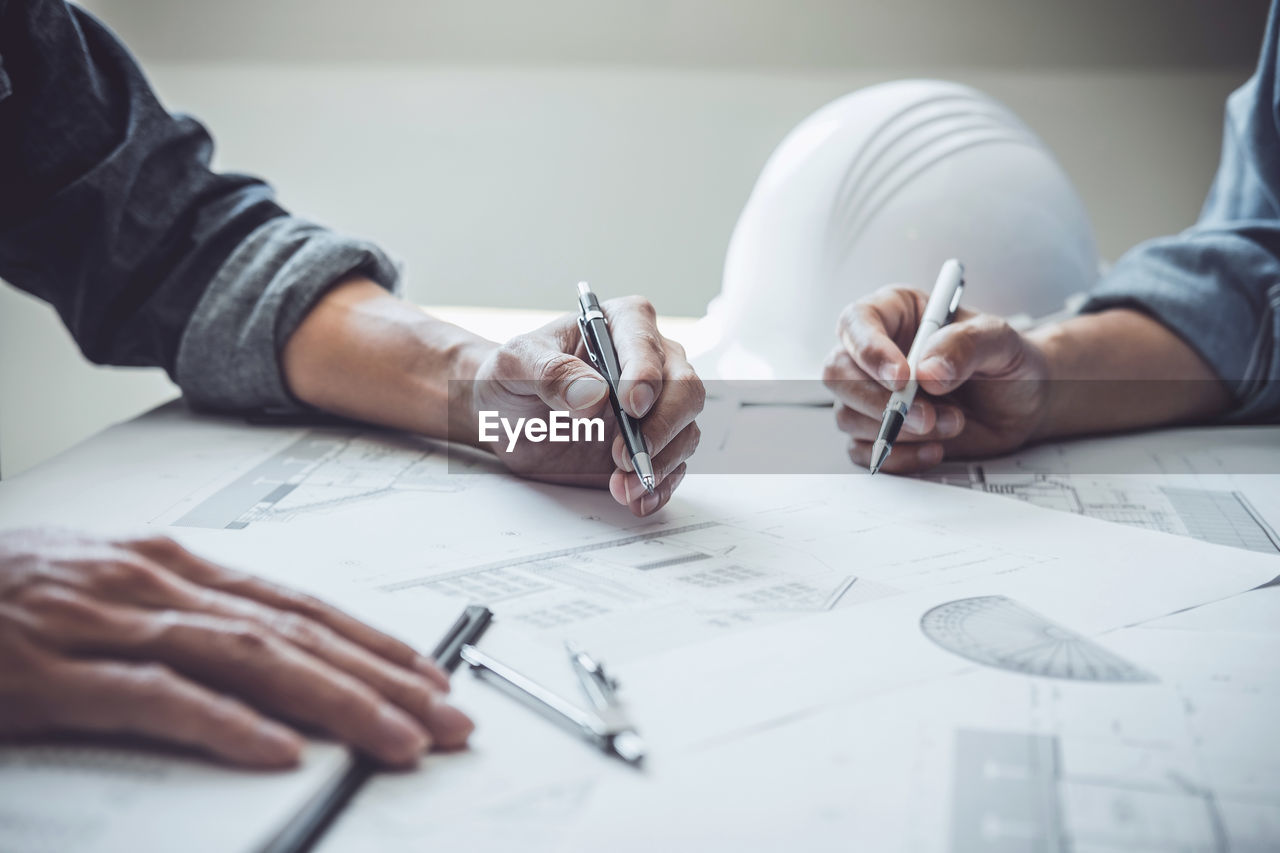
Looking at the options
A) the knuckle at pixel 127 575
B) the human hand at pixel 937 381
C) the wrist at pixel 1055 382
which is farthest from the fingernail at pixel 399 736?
the wrist at pixel 1055 382

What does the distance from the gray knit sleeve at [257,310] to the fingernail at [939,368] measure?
488 mm

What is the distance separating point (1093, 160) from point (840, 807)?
1486mm

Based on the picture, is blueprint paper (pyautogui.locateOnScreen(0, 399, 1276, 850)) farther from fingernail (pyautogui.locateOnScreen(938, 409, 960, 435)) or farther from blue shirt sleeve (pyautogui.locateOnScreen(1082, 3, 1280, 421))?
blue shirt sleeve (pyautogui.locateOnScreen(1082, 3, 1280, 421))

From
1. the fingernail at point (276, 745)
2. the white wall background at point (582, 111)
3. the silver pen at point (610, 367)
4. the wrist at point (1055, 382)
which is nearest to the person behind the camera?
the fingernail at point (276, 745)

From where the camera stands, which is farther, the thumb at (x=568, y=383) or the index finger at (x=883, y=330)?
the index finger at (x=883, y=330)

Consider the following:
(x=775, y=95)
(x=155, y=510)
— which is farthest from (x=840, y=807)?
(x=775, y=95)

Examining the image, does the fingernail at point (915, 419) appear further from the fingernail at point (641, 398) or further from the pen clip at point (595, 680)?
the pen clip at point (595, 680)

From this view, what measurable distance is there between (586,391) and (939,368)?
29 centimetres

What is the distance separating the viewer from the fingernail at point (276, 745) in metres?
0.37

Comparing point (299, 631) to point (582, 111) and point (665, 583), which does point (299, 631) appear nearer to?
point (665, 583)

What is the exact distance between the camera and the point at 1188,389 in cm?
91

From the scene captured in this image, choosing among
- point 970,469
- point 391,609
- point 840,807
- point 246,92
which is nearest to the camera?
point 840,807

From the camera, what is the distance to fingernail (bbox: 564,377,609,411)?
2.15ft

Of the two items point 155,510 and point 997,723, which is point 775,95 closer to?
point 155,510
